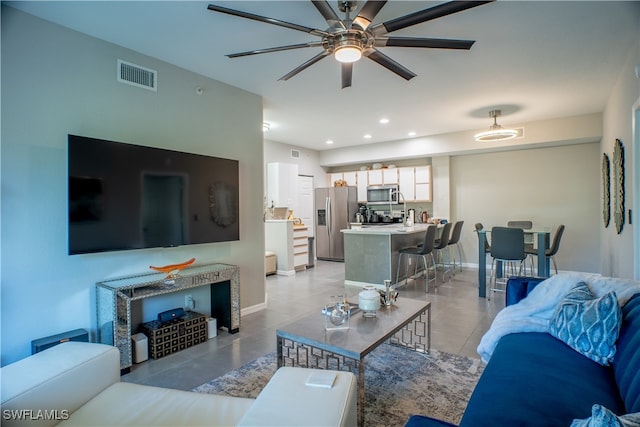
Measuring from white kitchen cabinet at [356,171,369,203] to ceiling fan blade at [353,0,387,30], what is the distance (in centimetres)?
595

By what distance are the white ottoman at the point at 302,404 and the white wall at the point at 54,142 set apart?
2084 mm

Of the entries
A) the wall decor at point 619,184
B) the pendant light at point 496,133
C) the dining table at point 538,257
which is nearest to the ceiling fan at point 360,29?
the wall decor at point 619,184

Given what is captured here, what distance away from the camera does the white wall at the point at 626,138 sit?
290cm

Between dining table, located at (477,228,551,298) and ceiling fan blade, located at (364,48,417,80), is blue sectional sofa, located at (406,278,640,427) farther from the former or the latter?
dining table, located at (477,228,551,298)

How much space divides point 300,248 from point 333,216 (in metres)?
1.64

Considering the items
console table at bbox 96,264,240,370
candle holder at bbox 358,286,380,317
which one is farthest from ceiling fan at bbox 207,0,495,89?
console table at bbox 96,264,240,370

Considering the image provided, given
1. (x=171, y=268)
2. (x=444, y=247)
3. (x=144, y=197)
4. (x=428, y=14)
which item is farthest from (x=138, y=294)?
(x=444, y=247)

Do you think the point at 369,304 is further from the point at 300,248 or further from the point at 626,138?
the point at 300,248

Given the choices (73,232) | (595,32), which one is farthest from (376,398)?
(595,32)

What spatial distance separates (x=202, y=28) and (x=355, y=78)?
1.72 meters

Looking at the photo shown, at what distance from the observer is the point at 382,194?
7.71 m

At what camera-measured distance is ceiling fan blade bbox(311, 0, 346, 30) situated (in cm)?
190

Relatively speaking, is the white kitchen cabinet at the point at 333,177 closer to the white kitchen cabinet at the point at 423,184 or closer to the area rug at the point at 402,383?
the white kitchen cabinet at the point at 423,184

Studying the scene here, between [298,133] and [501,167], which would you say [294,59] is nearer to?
[298,133]
